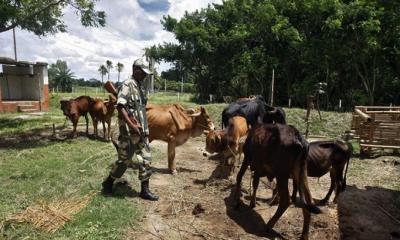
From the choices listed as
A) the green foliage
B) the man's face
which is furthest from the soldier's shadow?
the green foliage

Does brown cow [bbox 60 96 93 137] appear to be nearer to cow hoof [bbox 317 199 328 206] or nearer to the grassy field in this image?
the grassy field

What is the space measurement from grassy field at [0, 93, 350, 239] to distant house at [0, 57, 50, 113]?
33.3ft

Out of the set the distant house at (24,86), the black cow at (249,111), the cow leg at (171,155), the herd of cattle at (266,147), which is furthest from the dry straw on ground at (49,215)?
the distant house at (24,86)

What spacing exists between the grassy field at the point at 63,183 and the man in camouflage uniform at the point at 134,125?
0.56 metres

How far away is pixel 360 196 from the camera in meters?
6.77

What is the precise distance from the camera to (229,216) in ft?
17.7

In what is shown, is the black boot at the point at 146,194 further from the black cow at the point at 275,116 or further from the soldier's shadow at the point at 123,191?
the black cow at the point at 275,116

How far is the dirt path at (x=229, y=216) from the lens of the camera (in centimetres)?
487

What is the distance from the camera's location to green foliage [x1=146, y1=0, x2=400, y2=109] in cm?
2091

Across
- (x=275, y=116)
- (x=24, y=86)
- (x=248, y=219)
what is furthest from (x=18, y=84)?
(x=248, y=219)

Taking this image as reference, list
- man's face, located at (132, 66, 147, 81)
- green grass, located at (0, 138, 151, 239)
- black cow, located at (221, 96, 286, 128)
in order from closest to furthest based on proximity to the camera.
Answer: green grass, located at (0, 138, 151, 239) → man's face, located at (132, 66, 147, 81) → black cow, located at (221, 96, 286, 128)

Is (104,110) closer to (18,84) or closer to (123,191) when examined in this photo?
(123,191)

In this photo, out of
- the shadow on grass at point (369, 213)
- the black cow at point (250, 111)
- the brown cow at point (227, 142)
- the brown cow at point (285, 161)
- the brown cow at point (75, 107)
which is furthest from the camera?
the brown cow at point (75, 107)

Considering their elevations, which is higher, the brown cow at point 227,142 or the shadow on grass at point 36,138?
the brown cow at point 227,142
